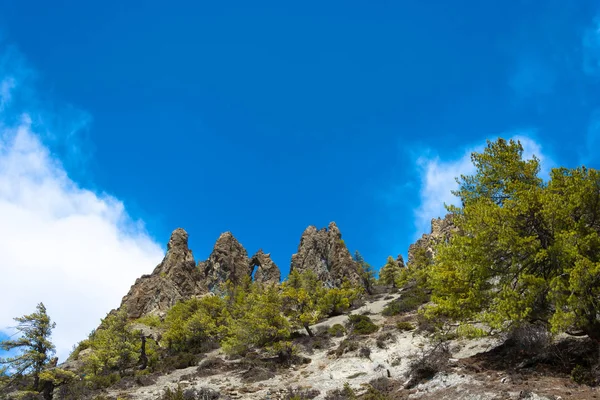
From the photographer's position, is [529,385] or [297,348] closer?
[529,385]

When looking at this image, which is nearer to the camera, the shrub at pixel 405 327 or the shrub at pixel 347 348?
the shrub at pixel 347 348

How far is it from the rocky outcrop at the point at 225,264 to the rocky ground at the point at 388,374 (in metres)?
52.0

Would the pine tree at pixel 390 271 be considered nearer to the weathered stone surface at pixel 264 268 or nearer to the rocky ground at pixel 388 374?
the weathered stone surface at pixel 264 268

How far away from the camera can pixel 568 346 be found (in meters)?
15.1

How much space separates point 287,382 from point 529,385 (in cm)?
1471

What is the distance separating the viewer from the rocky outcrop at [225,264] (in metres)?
87.1

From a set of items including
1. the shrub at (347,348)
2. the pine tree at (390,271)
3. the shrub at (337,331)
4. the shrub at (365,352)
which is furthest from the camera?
the pine tree at (390,271)

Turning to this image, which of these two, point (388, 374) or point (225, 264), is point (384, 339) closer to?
point (388, 374)

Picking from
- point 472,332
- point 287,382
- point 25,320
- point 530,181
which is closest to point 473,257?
point 472,332

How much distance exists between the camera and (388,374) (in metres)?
19.9

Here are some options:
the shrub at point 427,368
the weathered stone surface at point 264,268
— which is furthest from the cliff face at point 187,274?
the shrub at point 427,368

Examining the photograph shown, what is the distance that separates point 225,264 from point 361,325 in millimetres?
59755

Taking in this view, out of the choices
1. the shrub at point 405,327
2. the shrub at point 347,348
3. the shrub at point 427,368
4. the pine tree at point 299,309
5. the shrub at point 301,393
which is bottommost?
the shrub at point 301,393

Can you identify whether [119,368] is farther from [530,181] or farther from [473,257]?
[530,181]
